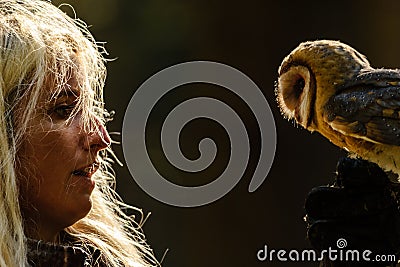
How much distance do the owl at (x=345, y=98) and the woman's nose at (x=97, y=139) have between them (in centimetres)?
60

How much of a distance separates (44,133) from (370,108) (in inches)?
28.4

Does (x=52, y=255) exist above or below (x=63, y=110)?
below

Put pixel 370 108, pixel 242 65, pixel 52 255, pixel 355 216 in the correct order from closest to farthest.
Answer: pixel 52 255, pixel 355 216, pixel 370 108, pixel 242 65

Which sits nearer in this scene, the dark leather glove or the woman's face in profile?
the woman's face in profile

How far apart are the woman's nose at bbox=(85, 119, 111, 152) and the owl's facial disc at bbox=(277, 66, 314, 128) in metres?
0.60

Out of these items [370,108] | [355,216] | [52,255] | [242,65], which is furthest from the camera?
[242,65]

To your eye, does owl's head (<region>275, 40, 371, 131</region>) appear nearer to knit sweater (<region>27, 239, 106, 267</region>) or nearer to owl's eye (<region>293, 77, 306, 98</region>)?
owl's eye (<region>293, 77, 306, 98</region>)

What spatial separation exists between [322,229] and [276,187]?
42.8 inches

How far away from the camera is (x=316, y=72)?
1318 mm

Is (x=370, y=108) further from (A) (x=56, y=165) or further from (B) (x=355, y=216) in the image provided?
(A) (x=56, y=165)

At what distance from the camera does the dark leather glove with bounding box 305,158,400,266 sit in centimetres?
102

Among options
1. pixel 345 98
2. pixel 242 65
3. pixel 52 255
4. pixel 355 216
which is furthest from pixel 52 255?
pixel 242 65

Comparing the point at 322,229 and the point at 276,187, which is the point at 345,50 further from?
the point at 276,187

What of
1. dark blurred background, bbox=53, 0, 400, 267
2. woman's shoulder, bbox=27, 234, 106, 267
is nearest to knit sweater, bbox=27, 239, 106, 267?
woman's shoulder, bbox=27, 234, 106, 267
